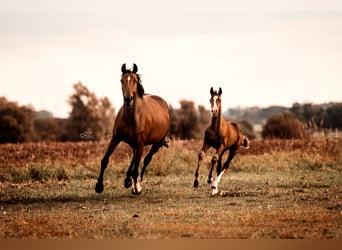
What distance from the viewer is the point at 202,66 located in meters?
7.89

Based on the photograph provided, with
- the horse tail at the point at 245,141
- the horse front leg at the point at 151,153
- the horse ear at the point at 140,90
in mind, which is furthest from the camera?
the horse tail at the point at 245,141

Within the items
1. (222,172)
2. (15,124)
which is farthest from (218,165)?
(15,124)

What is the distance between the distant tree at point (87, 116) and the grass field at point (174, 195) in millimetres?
293

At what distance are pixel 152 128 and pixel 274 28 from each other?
1.74 m

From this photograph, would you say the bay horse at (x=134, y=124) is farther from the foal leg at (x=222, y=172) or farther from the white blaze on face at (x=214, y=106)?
the foal leg at (x=222, y=172)

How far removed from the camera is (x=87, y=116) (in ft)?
26.6

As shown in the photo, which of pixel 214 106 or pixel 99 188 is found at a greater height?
pixel 214 106

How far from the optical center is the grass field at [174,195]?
6.18 metres

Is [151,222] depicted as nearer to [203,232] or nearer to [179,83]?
[203,232]

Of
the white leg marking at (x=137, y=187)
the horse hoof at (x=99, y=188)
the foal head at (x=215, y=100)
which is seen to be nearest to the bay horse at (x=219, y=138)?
the foal head at (x=215, y=100)

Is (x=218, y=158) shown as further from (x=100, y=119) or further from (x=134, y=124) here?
(x=100, y=119)

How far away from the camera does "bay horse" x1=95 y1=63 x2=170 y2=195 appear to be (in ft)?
24.0

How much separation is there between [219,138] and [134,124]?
3.52 ft

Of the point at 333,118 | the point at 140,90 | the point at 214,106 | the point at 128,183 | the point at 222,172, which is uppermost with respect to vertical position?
the point at 140,90
